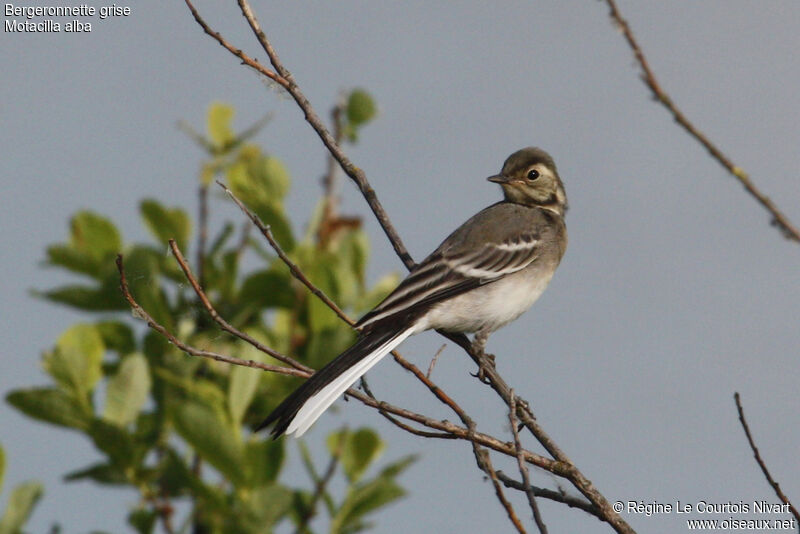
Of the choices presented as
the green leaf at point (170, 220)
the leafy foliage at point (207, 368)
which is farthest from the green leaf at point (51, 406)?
the green leaf at point (170, 220)

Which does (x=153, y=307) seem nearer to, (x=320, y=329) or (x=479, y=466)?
(x=320, y=329)

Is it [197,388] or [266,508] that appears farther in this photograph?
[197,388]

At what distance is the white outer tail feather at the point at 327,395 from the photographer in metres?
5.71

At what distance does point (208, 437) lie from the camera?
24.5 ft

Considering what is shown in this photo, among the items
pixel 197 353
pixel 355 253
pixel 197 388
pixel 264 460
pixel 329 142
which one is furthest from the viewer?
pixel 355 253

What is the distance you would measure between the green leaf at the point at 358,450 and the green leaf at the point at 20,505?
2036mm

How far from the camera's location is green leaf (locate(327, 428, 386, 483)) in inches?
311

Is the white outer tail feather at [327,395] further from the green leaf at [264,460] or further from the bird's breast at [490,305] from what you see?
the green leaf at [264,460]

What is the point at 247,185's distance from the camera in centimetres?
940

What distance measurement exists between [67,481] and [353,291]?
256cm

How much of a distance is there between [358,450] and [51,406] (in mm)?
2138

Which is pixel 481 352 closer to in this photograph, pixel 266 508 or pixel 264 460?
pixel 264 460

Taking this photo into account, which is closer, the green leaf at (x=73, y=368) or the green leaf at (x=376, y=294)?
the green leaf at (x=73, y=368)

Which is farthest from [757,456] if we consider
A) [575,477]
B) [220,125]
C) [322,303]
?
[220,125]
